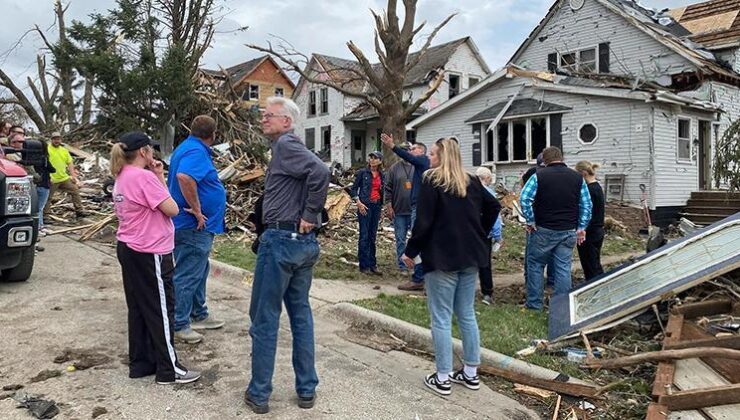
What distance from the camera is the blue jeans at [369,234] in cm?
822

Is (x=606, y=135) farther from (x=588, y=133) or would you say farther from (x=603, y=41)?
(x=603, y=41)

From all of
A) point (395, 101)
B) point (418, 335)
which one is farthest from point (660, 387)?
point (395, 101)

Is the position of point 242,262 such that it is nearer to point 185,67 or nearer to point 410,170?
point 410,170

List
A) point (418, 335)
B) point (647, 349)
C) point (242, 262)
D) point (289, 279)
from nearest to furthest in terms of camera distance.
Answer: point (289, 279) < point (647, 349) < point (418, 335) < point (242, 262)

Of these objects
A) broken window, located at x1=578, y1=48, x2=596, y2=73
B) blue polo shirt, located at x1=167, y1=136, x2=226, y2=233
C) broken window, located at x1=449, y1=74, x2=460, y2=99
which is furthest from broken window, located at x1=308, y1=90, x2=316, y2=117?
blue polo shirt, located at x1=167, y1=136, x2=226, y2=233

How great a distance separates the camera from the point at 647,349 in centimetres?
471

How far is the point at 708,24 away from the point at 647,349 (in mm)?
21939

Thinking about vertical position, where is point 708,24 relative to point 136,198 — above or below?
above

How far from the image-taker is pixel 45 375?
391 cm

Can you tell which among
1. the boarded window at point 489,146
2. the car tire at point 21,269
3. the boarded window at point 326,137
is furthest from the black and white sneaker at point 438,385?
the boarded window at point 326,137

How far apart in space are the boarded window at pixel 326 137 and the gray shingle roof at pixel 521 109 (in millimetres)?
15027

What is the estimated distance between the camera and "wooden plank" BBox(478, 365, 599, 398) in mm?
3916

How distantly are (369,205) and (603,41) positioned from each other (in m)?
16.7

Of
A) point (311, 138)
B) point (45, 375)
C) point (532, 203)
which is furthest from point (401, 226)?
point (311, 138)
